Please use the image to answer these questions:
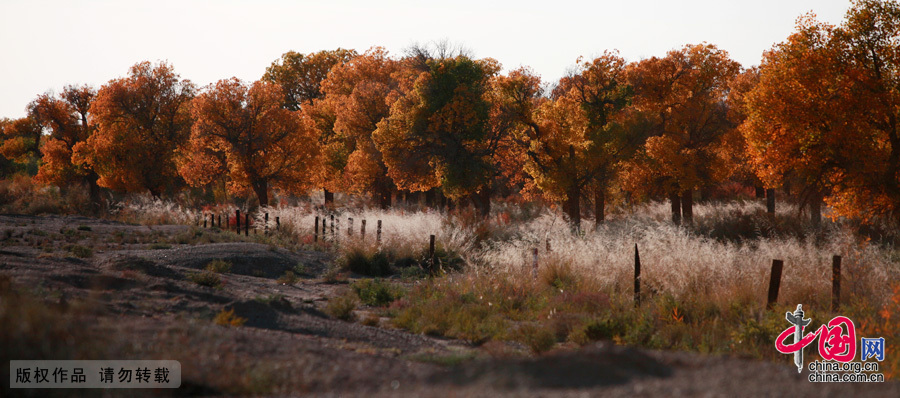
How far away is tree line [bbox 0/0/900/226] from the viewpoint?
17094 millimetres

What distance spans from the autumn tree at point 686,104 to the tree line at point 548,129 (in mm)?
64

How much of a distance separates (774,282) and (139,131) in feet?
119

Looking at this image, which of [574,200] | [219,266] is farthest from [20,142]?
[574,200]

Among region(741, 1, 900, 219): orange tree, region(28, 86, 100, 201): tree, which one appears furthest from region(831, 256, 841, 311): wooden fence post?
region(28, 86, 100, 201): tree

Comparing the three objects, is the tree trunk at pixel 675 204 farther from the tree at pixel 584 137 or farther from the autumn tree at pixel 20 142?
the autumn tree at pixel 20 142

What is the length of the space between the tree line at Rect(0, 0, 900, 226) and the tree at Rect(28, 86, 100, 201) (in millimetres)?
134

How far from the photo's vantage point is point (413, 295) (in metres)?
11.6

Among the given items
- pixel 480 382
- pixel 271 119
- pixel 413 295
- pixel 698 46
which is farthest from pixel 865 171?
pixel 271 119

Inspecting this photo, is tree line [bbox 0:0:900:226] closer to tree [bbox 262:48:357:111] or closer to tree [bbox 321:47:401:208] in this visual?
tree [bbox 321:47:401:208]

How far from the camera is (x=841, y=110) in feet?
54.8

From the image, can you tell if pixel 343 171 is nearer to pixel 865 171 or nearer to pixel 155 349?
pixel 865 171

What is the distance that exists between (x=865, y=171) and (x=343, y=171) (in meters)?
26.3

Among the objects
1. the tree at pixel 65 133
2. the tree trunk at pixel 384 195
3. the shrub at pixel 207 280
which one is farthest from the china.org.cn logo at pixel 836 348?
the tree at pixel 65 133

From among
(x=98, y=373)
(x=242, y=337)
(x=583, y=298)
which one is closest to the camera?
(x=98, y=373)
